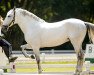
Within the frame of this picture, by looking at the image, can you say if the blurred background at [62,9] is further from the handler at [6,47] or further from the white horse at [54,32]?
the white horse at [54,32]

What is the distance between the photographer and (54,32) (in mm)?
10547

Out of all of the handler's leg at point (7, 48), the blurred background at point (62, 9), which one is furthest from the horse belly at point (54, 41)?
the blurred background at point (62, 9)

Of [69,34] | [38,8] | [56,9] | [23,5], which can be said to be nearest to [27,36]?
[69,34]

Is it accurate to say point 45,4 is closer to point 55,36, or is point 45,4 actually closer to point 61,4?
point 61,4

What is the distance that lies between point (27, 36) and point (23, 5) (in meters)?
19.8

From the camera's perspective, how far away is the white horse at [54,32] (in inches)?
408

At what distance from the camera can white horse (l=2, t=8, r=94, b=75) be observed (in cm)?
1035

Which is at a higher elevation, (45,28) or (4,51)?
(45,28)

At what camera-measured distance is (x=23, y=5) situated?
30.3 meters

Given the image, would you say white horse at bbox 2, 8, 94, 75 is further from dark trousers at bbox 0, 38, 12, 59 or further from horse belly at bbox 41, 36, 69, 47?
dark trousers at bbox 0, 38, 12, 59

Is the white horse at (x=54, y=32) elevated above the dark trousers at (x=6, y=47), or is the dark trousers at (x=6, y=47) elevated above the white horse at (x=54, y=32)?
the white horse at (x=54, y=32)

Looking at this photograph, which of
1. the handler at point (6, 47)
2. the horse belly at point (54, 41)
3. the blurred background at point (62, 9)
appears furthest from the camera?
the blurred background at point (62, 9)

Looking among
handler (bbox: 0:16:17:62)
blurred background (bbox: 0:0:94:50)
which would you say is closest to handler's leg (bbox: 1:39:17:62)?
handler (bbox: 0:16:17:62)

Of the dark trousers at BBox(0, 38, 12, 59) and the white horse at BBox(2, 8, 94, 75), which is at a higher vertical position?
the white horse at BBox(2, 8, 94, 75)
